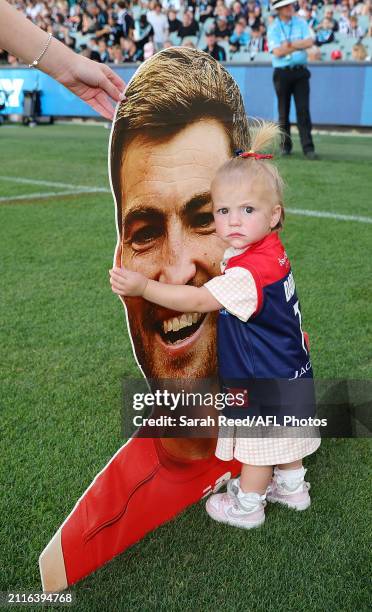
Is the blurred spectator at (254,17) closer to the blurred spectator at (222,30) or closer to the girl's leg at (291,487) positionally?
the blurred spectator at (222,30)

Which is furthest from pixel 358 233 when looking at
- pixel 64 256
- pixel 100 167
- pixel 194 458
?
pixel 100 167

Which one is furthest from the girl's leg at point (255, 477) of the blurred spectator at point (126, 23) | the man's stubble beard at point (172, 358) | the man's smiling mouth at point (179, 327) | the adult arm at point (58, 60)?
the blurred spectator at point (126, 23)

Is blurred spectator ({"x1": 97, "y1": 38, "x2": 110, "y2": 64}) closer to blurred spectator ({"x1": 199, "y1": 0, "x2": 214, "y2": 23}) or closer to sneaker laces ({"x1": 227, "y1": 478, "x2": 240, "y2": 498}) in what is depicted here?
blurred spectator ({"x1": 199, "y1": 0, "x2": 214, "y2": 23})

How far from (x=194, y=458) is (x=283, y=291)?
21.4 inches

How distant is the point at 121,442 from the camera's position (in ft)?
7.46

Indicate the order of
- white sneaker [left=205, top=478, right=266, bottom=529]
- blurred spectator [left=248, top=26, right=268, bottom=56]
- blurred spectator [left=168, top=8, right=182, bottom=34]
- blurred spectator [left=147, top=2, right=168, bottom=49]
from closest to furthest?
white sneaker [left=205, top=478, right=266, bottom=529]
blurred spectator [left=248, top=26, right=268, bottom=56]
blurred spectator [left=147, top=2, right=168, bottom=49]
blurred spectator [left=168, top=8, right=182, bottom=34]

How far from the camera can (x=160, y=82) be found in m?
1.71

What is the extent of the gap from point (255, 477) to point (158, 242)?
0.68 m

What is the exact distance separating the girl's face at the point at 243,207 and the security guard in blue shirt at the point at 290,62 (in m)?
6.78

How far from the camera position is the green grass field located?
1.64 m

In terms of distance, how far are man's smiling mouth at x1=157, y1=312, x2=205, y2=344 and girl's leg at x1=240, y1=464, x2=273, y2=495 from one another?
395mm

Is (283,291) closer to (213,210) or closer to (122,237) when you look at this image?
(213,210)

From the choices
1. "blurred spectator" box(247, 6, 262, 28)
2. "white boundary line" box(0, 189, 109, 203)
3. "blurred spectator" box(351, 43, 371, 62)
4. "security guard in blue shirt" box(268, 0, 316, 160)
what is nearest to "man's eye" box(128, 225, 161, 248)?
"white boundary line" box(0, 189, 109, 203)

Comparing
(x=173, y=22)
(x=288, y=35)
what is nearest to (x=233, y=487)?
(x=288, y=35)
